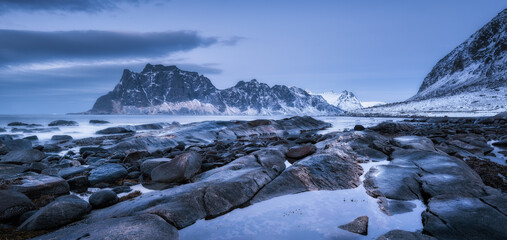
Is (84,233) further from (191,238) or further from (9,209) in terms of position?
(9,209)

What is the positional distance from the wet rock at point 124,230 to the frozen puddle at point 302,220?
1.92ft

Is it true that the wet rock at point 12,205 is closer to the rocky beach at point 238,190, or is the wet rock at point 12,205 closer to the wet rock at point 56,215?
the rocky beach at point 238,190

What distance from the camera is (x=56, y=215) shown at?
7445mm

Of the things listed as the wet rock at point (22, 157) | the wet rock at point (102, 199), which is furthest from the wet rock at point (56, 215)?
the wet rock at point (22, 157)

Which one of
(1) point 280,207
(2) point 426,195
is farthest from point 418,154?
(1) point 280,207

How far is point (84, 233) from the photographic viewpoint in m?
6.27

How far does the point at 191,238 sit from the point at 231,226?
122 cm

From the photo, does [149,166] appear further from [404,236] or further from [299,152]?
[404,236]

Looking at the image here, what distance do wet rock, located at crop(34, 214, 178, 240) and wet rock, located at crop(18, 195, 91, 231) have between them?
2.21 ft

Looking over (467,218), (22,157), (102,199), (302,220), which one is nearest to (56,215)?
(102,199)

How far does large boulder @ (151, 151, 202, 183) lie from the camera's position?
1254 cm

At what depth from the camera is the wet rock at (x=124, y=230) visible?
20.1 ft

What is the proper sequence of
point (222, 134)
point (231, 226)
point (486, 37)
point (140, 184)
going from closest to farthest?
point (231, 226), point (140, 184), point (222, 134), point (486, 37)

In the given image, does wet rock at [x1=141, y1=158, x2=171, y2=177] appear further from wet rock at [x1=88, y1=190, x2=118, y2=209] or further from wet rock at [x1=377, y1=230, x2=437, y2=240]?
wet rock at [x1=377, y1=230, x2=437, y2=240]
